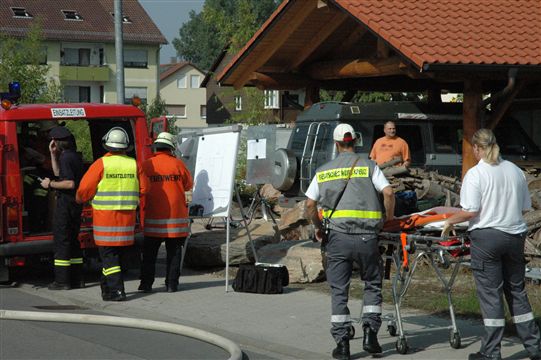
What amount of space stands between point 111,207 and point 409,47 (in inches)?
217

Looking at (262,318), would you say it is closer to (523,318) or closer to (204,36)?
(523,318)

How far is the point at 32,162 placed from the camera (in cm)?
1329

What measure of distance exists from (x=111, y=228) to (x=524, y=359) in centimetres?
508

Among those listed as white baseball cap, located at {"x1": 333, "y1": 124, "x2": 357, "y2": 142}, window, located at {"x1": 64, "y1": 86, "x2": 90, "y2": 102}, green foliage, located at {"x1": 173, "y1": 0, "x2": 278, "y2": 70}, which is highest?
green foliage, located at {"x1": 173, "y1": 0, "x2": 278, "y2": 70}

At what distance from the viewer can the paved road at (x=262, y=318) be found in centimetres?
859

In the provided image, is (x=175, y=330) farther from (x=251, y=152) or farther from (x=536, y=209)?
(x=251, y=152)

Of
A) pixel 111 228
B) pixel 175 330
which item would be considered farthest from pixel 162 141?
pixel 175 330

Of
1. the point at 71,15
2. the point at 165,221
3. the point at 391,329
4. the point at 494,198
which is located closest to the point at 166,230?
the point at 165,221

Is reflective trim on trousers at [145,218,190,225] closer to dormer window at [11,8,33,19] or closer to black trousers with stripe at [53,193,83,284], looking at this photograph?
black trousers with stripe at [53,193,83,284]

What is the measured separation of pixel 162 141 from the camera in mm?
11922

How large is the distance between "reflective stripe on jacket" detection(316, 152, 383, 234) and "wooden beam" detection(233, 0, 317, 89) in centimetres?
909

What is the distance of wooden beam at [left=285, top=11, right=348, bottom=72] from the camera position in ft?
58.6

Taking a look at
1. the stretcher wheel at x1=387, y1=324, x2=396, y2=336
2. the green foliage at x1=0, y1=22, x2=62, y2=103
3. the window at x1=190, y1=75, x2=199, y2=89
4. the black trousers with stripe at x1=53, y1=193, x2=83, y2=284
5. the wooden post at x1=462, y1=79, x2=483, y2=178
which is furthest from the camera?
the window at x1=190, y1=75, x2=199, y2=89

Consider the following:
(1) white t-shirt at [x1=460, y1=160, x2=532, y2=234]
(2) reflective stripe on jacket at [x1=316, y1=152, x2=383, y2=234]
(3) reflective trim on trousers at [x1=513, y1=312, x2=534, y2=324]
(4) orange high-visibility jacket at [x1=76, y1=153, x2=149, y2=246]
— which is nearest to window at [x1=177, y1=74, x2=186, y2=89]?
(4) orange high-visibility jacket at [x1=76, y1=153, x2=149, y2=246]
